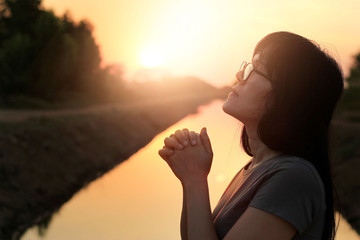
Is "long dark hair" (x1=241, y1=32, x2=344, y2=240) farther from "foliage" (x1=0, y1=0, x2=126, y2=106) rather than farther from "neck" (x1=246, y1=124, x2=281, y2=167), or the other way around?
"foliage" (x1=0, y1=0, x2=126, y2=106)

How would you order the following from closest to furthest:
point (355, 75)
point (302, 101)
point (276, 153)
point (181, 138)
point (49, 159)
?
point (302, 101)
point (276, 153)
point (181, 138)
point (49, 159)
point (355, 75)

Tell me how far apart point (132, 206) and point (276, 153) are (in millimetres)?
14681

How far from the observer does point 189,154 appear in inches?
82.2

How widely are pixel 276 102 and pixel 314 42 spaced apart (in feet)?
0.91

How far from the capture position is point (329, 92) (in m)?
1.91

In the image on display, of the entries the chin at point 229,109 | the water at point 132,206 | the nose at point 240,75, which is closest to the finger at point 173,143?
the chin at point 229,109

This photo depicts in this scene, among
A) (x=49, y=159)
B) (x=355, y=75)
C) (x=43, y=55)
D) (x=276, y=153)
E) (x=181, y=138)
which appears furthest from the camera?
(x=355, y=75)

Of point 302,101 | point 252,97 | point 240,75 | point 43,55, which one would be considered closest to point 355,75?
point 43,55

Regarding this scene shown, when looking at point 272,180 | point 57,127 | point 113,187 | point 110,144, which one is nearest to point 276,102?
point 272,180

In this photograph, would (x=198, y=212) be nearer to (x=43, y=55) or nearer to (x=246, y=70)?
(x=246, y=70)

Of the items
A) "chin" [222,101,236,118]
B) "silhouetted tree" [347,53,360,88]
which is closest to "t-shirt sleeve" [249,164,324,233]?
"chin" [222,101,236,118]

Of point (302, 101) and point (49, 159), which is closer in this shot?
point (302, 101)

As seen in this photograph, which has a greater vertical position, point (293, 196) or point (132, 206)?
point (132, 206)

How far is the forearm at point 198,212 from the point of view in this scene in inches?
75.7
